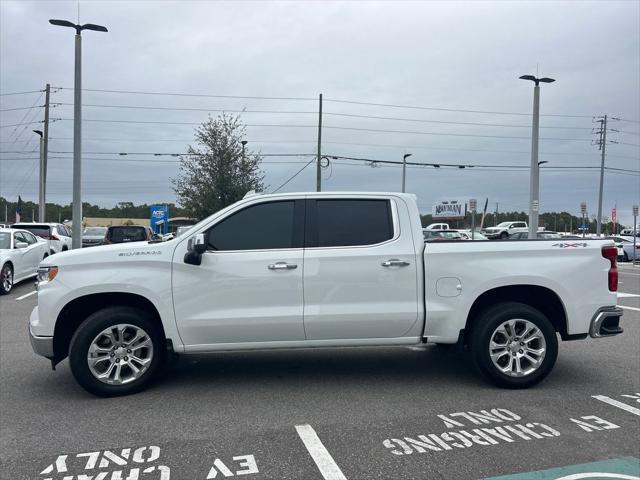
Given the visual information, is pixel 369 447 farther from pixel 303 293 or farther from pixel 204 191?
pixel 204 191


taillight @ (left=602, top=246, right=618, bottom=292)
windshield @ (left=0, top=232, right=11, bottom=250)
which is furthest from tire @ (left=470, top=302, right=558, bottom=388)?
windshield @ (left=0, top=232, right=11, bottom=250)

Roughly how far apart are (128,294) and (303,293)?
168 cm

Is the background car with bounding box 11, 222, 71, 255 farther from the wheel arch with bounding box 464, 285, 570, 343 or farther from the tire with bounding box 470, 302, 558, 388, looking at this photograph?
the tire with bounding box 470, 302, 558, 388

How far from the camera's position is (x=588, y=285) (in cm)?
556

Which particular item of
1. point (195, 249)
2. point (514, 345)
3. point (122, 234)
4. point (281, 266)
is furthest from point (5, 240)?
point (514, 345)

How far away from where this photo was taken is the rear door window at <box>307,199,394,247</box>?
5453 millimetres

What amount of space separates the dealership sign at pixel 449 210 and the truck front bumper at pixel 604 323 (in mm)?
57637

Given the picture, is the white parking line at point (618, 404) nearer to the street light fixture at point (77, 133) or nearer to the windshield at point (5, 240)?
the windshield at point (5, 240)

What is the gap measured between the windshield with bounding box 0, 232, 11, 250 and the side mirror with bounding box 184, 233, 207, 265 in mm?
10445

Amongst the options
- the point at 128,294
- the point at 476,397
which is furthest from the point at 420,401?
the point at 128,294

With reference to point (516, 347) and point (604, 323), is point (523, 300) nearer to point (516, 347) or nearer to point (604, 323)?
point (516, 347)

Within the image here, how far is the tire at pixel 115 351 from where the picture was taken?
16.7ft

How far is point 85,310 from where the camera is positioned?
545 centimetres

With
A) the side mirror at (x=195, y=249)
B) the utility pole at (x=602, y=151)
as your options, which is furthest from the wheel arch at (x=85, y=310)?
the utility pole at (x=602, y=151)
